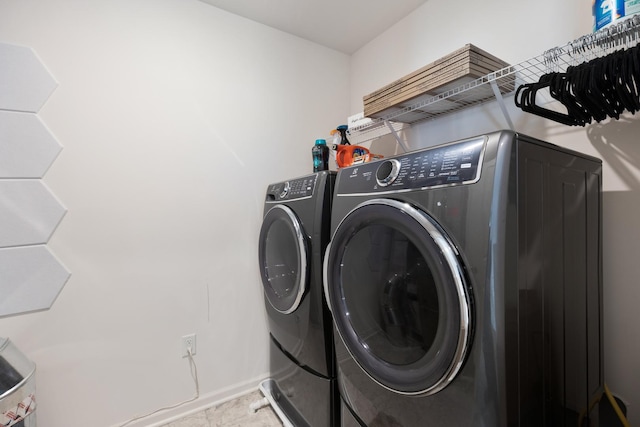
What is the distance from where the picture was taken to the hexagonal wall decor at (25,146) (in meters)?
1.35

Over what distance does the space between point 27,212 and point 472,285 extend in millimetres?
1852

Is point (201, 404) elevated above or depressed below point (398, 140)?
below

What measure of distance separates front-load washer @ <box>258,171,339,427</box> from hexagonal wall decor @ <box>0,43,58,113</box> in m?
1.18

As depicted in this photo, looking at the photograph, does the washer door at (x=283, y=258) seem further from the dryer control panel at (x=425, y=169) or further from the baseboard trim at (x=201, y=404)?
the baseboard trim at (x=201, y=404)

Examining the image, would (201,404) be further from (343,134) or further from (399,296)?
(343,134)

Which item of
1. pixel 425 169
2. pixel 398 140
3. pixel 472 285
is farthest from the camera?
pixel 398 140

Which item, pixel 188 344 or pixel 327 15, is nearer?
pixel 188 344

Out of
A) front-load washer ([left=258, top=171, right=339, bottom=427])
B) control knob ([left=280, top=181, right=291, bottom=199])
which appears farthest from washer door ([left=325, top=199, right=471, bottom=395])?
control knob ([left=280, top=181, right=291, bottom=199])

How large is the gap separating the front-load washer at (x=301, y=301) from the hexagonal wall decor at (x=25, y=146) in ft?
3.57

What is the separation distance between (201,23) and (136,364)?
78.7 inches

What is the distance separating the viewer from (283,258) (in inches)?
63.8

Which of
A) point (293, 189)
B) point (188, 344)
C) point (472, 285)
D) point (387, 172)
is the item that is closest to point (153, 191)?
point (293, 189)

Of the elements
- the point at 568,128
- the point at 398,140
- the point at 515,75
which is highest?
the point at 515,75

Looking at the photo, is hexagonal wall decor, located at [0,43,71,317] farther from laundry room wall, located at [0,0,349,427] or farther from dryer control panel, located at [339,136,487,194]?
dryer control panel, located at [339,136,487,194]
